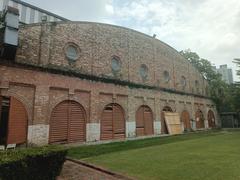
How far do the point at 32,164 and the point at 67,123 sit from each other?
8704mm

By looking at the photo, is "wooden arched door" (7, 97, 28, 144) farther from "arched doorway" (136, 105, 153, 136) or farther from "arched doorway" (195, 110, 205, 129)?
"arched doorway" (195, 110, 205, 129)

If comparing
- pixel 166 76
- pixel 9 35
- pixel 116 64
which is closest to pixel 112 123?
pixel 116 64

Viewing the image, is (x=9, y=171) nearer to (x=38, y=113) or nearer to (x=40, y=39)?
(x=38, y=113)

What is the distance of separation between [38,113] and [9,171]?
8.10 metres

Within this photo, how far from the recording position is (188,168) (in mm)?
7055

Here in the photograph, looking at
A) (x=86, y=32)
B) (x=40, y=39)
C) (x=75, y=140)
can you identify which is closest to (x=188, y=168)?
(x=75, y=140)

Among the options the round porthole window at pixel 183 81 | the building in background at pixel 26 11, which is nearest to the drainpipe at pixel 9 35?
the building in background at pixel 26 11

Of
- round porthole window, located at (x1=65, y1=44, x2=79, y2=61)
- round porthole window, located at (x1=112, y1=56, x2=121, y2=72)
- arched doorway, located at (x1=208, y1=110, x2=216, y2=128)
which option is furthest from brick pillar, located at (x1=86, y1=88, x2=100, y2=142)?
arched doorway, located at (x1=208, y1=110, x2=216, y2=128)

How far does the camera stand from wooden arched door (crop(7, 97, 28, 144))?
1133 cm

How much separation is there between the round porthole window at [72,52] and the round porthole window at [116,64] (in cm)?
348

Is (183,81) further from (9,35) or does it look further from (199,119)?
(9,35)

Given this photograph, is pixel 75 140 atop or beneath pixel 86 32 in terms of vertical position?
beneath

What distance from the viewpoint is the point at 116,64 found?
18.0 m

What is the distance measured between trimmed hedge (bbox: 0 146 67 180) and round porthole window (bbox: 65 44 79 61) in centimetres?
989
